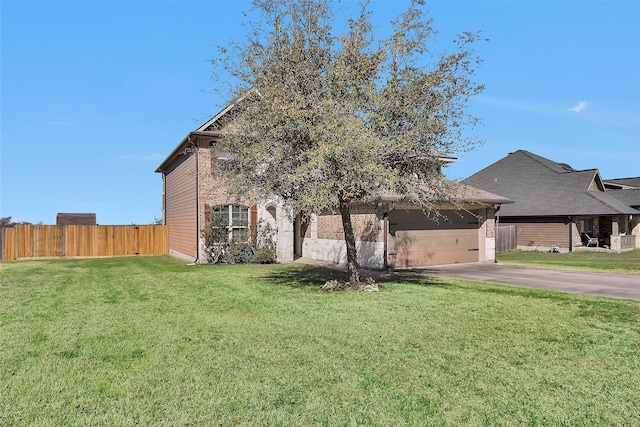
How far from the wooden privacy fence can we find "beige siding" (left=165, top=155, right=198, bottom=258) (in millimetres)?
1249

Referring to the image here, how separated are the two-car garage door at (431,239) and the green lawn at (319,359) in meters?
5.75

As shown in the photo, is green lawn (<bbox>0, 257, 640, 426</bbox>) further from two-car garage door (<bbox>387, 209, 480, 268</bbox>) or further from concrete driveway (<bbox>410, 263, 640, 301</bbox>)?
two-car garage door (<bbox>387, 209, 480, 268</bbox>)

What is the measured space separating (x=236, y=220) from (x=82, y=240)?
10.8 m

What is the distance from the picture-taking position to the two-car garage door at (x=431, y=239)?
16766 mm

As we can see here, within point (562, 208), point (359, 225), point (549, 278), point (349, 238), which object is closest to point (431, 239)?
point (359, 225)

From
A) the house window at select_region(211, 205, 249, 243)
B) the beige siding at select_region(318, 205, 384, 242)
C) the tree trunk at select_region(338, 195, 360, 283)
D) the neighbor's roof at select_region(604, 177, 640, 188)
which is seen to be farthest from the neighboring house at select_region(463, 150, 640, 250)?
the tree trunk at select_region(338, 195, 360, 283)

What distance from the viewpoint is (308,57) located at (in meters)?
10.3

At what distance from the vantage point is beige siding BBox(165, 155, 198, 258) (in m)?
19.8

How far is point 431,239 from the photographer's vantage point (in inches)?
705

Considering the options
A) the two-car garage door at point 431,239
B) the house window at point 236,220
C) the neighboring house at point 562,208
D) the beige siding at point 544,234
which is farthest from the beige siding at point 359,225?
the beige siding at point 544,234

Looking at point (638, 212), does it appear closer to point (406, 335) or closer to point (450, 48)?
point (450, 48)

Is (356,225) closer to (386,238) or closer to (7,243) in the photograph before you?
A: (386,238)

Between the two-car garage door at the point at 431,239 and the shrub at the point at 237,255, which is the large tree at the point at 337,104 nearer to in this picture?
the two-car garage door at the point at 431,239

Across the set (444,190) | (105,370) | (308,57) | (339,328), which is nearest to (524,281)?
(444,190)
